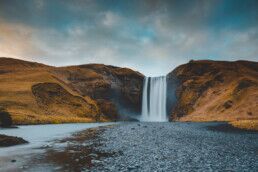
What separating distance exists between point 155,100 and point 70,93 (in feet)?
126

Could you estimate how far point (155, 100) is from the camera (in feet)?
401

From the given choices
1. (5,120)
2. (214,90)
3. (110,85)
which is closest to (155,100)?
(110,85)

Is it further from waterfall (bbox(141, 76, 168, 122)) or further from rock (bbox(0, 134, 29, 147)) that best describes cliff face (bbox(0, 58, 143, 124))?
rock (bbox(0, 134, 29, 147))

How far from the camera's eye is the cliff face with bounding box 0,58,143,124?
Answer: 77688 mm

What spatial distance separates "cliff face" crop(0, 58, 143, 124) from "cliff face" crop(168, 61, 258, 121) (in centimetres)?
2008

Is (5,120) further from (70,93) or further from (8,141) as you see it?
(70,93)

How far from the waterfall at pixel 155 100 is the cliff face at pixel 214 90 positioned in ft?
16.9

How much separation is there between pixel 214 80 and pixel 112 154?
109 metres

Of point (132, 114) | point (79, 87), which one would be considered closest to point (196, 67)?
point (132, 114)

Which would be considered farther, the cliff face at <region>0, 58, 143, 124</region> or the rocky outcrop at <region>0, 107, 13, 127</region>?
the cliff face at <region>0, 58, 143, 124</region>

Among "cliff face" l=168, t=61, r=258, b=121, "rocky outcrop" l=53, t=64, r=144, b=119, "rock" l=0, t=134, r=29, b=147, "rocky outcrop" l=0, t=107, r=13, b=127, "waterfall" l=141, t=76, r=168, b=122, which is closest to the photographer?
"rock" l=0, t=134, r=29, b=147

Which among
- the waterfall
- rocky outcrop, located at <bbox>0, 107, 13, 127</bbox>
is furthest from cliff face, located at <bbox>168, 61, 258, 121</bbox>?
rocky outcrop, located at <bbox>0, 107, 13, 127</bbox>

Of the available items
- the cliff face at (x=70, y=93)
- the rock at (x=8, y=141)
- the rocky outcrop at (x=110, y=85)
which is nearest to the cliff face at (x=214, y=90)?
the rocky outcrop at (x=110, y=85)

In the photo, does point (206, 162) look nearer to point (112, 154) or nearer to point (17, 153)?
point (112, 154)
